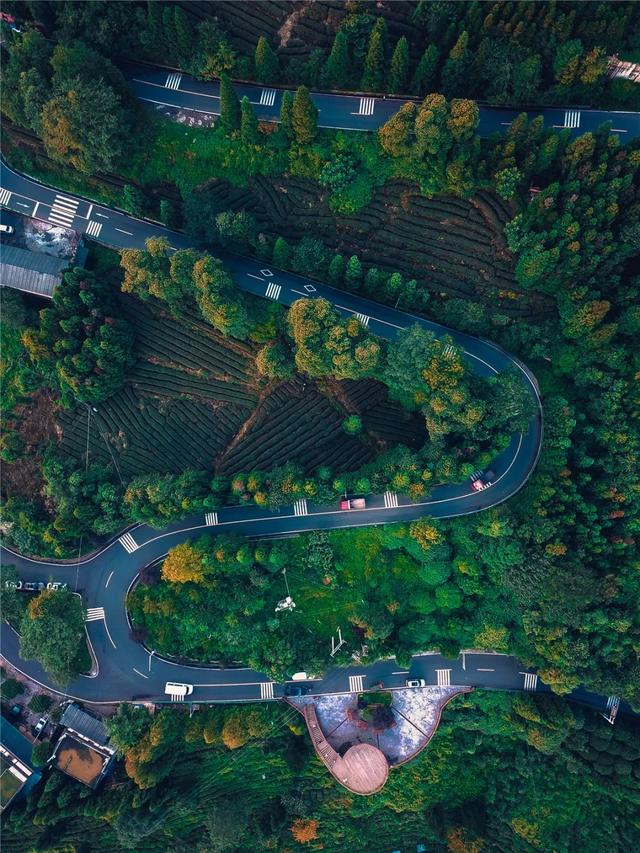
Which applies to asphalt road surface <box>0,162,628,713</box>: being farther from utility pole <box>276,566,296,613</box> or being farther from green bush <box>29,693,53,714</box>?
utility pole <box>276,566,296,613</box>

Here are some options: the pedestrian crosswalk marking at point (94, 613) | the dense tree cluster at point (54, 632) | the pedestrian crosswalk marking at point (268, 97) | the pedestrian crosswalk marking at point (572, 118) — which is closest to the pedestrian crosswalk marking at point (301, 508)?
the pedestrian crosswalk marking at point (94, 613)

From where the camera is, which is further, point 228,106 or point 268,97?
point 268,97

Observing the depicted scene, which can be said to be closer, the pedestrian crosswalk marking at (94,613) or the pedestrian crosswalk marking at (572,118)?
the pedestrian crosswalk marking at (572,118)

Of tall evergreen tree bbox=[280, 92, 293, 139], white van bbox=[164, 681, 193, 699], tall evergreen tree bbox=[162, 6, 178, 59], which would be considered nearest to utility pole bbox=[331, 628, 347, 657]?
white van bbox=[164, 681, 193, 699]

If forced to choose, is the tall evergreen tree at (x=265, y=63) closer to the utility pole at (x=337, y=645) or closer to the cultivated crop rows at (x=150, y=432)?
the cultivated crop rows at (x=150, y=432)

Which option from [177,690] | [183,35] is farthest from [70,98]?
[177,690]

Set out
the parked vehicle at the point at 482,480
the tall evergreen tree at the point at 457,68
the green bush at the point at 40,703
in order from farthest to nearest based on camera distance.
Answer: the green bush at the point at 40,703, the parked vehicle at the point at 482,480, the tall evergreen tree at the point at 457,68

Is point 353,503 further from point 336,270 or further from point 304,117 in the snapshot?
point 304,117
